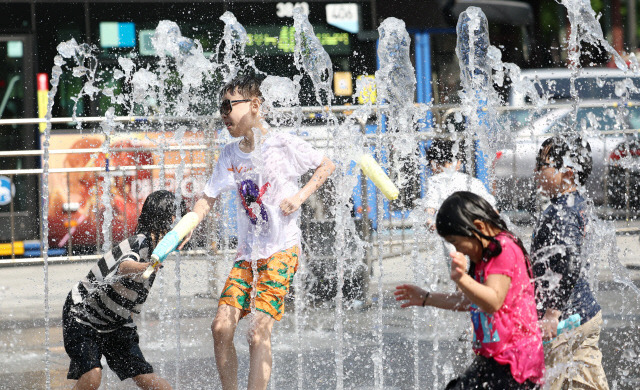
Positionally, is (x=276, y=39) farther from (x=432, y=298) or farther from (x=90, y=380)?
(x=432, y=298)

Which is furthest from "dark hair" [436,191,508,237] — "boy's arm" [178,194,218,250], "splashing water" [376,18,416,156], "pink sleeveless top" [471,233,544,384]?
"splashing water" [376,18,416,156]

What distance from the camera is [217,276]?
7566mm

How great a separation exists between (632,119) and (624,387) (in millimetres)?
7587

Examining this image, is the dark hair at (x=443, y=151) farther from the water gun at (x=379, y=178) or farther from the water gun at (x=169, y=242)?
the water gun at (x=169, y=242)

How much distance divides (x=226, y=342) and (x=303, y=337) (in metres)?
2.62

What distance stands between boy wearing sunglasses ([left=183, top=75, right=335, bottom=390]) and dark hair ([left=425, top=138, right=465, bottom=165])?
2.49 m

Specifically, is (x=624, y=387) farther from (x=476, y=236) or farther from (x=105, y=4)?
(x=105, y=4)

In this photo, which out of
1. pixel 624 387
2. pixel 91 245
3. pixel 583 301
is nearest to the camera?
pixel 583 301

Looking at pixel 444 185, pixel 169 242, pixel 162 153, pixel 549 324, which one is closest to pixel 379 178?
pixel 169 242

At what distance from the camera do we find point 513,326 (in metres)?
2.78

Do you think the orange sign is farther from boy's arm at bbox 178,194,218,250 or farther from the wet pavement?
boy's arm at bbox 178,194,218,250

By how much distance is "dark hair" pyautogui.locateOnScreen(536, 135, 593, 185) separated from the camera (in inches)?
136

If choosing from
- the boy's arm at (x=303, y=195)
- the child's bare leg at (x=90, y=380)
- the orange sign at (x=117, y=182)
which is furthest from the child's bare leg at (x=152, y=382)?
the orange sign at (x=117, y=182)

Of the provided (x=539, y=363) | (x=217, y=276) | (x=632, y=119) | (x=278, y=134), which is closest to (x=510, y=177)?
(x=632, y=119)
